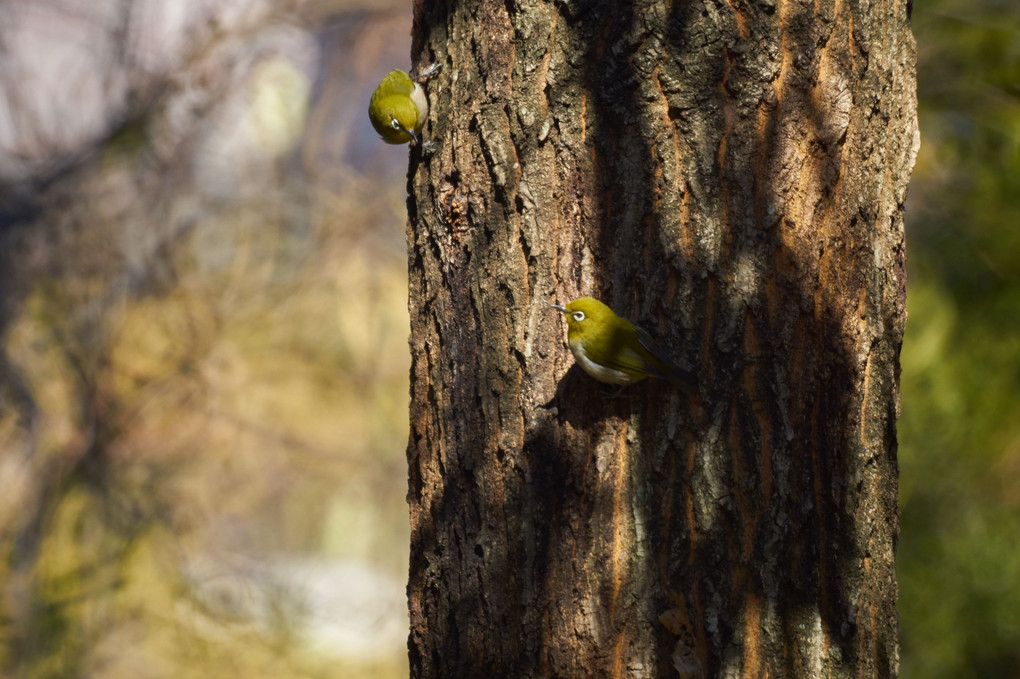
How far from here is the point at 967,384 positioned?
5312 millimetres

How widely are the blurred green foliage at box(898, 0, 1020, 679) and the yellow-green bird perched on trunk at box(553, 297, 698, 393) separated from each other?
168 inches

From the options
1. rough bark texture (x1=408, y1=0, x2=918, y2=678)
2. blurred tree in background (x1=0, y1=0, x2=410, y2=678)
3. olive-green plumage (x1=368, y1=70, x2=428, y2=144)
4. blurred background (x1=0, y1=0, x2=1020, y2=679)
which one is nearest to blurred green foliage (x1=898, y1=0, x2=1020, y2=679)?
blurred background (x1=0, y1=0, x2=1020, y2=679)

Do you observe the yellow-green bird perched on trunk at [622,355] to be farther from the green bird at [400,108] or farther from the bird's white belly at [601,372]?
the green bird at [400,108]

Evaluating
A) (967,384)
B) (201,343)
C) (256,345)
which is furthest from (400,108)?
(256,345)

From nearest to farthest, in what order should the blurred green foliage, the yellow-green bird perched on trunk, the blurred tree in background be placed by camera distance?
A: the yellow-green bird perched on trunk, the blurred green foliage, the blurred tree in background

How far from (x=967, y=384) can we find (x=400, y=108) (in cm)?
449

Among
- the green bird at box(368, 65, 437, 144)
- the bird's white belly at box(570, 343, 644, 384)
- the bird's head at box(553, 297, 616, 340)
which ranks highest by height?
the green bird at box(368, 65, 437, 144)

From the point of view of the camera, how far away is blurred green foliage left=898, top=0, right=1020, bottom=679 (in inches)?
207

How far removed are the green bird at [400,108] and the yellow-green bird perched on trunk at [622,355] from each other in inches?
32.9

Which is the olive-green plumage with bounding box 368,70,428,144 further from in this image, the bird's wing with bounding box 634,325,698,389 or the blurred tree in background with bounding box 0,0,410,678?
the blurred tree in background with bounding box 0,0,410,678

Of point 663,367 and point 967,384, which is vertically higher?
point 967,384

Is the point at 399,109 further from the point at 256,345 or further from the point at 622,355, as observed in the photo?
the point at 256,345

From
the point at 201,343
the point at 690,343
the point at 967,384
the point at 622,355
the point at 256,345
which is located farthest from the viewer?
the point at 256,345

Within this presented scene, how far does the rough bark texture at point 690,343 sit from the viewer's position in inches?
69.6
